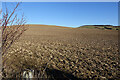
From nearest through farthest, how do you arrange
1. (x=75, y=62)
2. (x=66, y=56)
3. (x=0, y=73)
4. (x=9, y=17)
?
(x=9, y=17)
(x=0, y=73)
(x=75, y=62)
(x=66, y=56)

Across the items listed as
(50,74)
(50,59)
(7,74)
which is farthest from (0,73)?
(50,59)

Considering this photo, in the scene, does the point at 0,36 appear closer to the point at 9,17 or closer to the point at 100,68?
the point at 9,17

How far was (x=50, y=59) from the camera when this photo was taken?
6598 millimetres

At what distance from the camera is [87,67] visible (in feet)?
19.0

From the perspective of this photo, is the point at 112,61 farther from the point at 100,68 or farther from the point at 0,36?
the point at 0,36

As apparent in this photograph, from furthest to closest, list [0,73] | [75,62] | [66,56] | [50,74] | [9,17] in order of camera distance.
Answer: [66,56]
[75,62]
[50,74]
[0,73]
[9,17]

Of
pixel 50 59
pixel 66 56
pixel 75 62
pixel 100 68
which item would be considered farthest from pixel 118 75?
pixel 50 59

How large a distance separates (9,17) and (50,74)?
10.6ft

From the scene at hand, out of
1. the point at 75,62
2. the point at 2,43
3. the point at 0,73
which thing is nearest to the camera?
the point at 2,43

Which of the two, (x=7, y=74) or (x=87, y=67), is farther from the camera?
(x=87, y=67)

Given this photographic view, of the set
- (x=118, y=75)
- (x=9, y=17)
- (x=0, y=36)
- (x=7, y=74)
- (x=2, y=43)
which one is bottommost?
(x=118, y=75)

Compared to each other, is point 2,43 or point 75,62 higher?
point 2,43

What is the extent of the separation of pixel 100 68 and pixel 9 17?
4.91m

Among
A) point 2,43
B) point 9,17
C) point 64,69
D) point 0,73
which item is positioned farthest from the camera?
point 64,69
